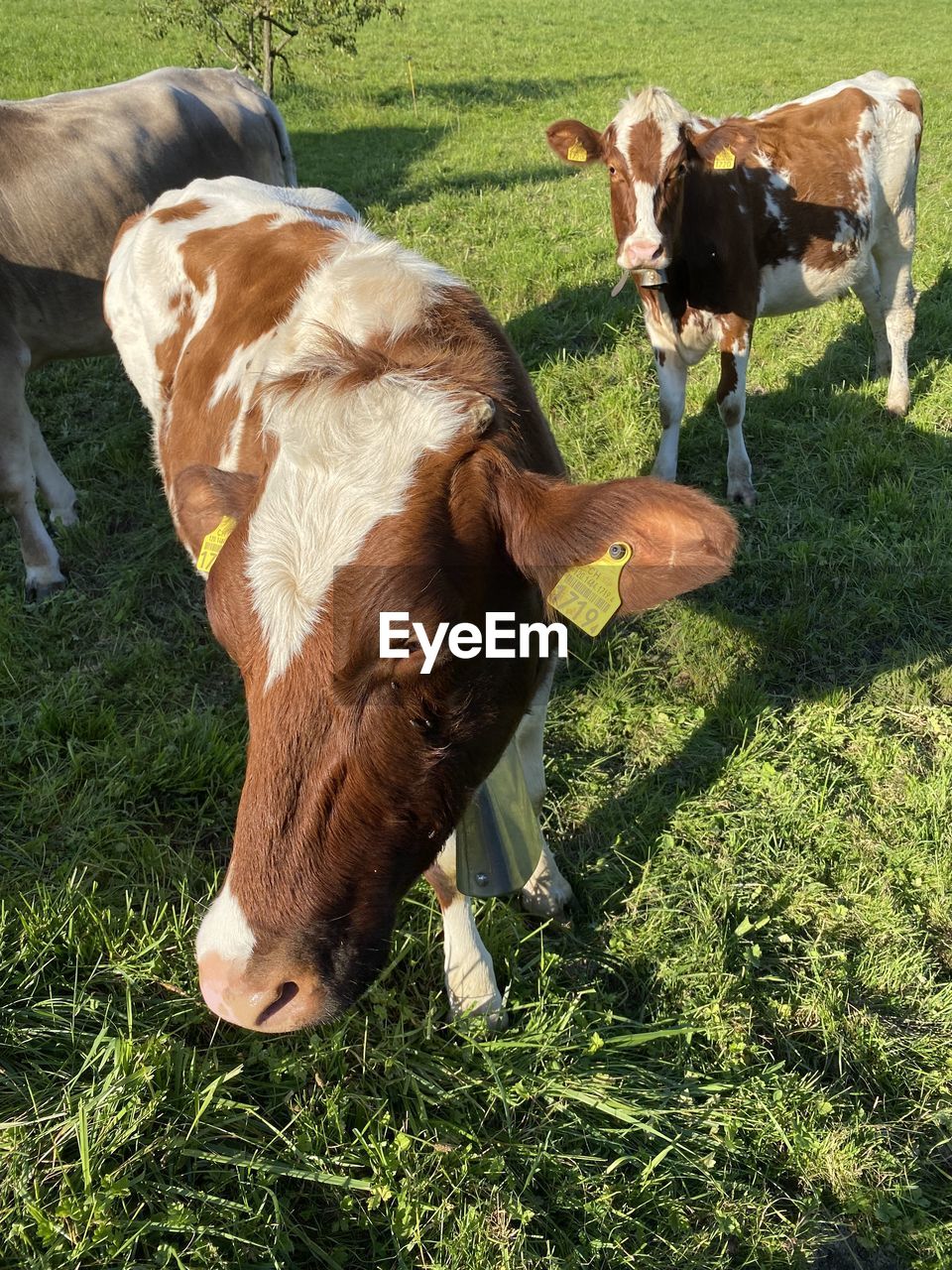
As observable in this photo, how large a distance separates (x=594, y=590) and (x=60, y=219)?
443 centimetres

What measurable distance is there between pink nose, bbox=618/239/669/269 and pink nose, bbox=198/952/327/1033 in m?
3.79

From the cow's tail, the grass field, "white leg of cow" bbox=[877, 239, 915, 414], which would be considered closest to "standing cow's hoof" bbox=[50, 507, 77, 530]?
the grass field

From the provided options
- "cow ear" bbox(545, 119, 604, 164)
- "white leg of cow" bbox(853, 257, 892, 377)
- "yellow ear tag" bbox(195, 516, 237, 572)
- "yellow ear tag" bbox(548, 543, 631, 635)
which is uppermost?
"cow ear" bbox(545, 119, 604, 164)

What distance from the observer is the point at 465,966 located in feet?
7.97

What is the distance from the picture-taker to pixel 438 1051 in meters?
2.32

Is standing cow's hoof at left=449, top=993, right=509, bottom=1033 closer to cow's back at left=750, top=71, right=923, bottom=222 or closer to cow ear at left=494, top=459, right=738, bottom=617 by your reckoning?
cow ear at left=494, top=459, right=738, bottom=617

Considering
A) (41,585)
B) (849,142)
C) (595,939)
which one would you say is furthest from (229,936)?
(849,142)

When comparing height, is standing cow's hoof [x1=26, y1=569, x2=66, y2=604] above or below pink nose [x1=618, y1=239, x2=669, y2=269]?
below

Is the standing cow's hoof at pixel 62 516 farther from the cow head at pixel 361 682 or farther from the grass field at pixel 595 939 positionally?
the cow head at pixel 361 682

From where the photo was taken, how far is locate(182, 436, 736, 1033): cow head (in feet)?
4.83

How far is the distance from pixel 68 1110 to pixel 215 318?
2.42 meters

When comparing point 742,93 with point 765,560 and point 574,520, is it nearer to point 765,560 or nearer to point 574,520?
point 765,560

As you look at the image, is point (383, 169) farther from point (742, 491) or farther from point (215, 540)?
point (215, 540)

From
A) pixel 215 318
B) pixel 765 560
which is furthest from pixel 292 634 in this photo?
pixel 765 560
